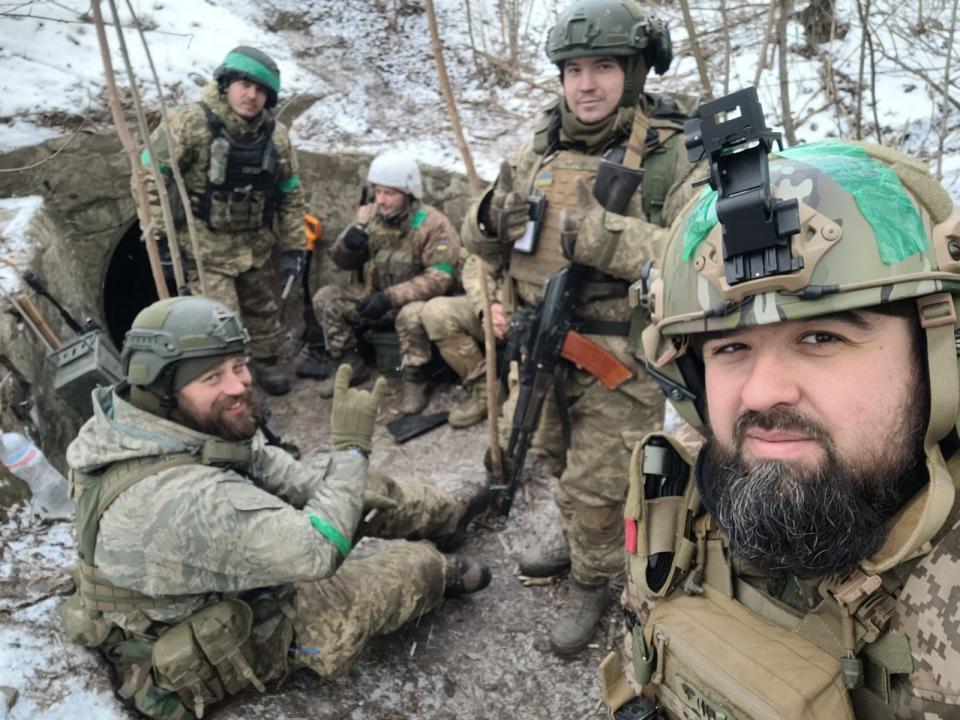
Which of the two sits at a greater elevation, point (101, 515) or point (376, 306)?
point (376, 306)

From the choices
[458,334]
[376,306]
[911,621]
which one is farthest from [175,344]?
[376,306]

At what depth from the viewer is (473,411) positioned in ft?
17.2

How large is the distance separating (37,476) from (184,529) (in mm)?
1650

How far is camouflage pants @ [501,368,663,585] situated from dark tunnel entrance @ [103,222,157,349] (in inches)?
216

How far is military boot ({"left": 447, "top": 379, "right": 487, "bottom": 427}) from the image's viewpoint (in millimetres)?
5227

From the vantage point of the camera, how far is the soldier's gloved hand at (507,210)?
2.97 metres

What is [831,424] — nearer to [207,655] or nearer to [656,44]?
[656,44]

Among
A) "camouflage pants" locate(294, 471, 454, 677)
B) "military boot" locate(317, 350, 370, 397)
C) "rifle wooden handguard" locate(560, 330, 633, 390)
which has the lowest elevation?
"camouflage pants" locate(294, 471, 454, 677)

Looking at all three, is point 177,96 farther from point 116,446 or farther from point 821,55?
point 821,55

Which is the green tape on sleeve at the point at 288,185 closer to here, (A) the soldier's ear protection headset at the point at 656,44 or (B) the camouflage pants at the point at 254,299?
(B) the camouflage pants at the point at 254,299

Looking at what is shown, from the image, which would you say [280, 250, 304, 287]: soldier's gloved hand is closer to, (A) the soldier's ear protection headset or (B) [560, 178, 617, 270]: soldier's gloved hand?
(B) [560, 178, 617, 270]: soldier's gloved hand

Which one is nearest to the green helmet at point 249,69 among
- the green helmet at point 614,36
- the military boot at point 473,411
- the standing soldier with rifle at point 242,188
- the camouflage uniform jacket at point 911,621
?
the standing soldier with rifle at point 242,188

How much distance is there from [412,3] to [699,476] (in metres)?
7.78

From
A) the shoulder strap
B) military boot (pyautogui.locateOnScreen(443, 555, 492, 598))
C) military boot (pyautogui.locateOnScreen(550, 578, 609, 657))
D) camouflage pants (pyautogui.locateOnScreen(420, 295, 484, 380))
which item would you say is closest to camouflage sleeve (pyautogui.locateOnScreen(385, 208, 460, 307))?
camouflage pants (pyautogui.locateOnScreen(420, 295, 484, 380))
